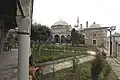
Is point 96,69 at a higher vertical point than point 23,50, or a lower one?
lower

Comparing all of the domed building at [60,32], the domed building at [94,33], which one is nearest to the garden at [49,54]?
the domed building at [94,33]

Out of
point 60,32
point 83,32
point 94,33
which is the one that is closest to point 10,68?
point 94,33

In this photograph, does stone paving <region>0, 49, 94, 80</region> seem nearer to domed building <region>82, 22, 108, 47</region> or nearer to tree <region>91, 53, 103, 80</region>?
tree <region>91, 53, 103, 80</region>

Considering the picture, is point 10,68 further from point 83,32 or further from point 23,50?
point 83,32

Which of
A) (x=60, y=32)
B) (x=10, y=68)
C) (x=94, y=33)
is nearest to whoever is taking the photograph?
(x=10, y=68)

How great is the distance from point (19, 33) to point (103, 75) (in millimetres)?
5601

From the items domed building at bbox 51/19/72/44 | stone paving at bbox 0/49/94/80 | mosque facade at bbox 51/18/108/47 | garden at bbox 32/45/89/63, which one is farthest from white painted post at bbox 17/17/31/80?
domed building at bbox 51/19/72/44

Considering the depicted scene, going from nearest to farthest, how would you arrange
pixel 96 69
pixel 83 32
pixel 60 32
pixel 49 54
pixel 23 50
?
pixel 96 69 < pixel 23 50 < pixel 49 54 < pixel 83 32 < pixel 60 32

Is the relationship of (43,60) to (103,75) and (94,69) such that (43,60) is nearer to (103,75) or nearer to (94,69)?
(103,75)

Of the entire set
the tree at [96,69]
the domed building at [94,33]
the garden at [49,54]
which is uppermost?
the domed building at [94,33]

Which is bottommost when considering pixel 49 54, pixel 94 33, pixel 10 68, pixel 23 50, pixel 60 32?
pixel 49 54

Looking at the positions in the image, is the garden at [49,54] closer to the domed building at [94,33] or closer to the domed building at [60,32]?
the domed building at [94,33]

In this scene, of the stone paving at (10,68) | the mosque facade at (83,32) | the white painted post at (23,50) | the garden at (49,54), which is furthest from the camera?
the mosque facade at (83,32)

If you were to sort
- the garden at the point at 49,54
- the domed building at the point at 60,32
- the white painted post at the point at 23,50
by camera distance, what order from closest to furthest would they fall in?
the white painted post at the point at 23,50 → the garden at the point at 49,54 → the domed building at the point at 60,32
